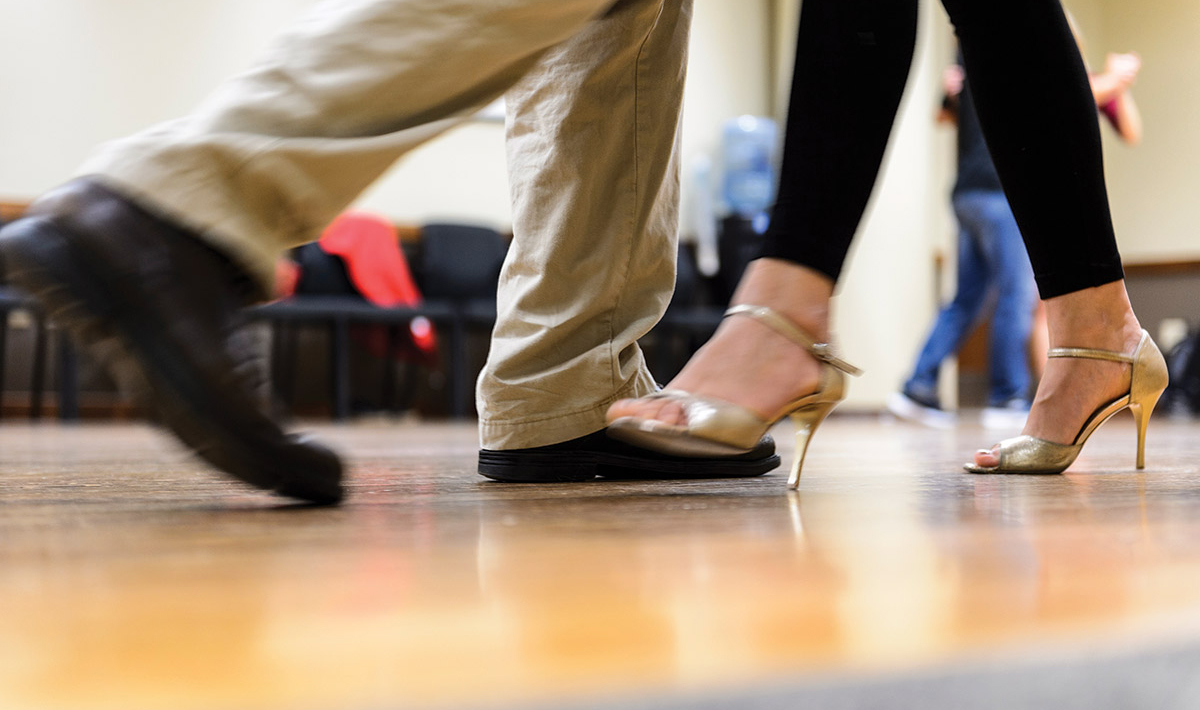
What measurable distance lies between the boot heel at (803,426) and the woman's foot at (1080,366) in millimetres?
209

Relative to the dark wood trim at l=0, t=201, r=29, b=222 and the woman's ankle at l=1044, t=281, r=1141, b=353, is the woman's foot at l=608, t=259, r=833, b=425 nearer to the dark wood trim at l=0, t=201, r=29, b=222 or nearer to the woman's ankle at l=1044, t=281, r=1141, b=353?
the woman's ankle at l=1044, t=281, r=1141, b=353

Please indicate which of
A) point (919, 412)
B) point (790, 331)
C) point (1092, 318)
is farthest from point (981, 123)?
point (919, 412)

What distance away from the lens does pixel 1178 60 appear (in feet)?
20.5

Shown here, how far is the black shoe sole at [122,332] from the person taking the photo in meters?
0.45

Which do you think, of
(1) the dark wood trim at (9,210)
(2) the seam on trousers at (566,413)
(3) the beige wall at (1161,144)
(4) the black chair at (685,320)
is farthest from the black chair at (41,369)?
(3) the beige wall at (1161,144)

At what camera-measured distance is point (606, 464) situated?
32.2 inches

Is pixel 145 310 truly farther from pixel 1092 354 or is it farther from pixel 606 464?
pixel 1092 354

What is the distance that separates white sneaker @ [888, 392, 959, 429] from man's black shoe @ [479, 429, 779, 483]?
2.17 m

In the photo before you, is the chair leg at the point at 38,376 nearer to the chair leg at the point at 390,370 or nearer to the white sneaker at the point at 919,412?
the chair leg at the point at 390,370

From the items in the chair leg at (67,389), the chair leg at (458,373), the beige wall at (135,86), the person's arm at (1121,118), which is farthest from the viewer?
the beige wall at (135,86)

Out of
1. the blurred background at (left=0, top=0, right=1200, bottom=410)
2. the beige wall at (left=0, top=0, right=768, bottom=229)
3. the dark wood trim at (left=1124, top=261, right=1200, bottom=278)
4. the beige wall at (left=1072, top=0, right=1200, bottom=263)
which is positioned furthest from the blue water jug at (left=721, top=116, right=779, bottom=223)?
the beige wall at (left=1072, top=0, right=1200, bottom=263)

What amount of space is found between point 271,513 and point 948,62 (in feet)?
16.6

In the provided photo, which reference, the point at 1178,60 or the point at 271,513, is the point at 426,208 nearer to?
the point at 271,513

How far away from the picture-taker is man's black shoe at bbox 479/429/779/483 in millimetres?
800
